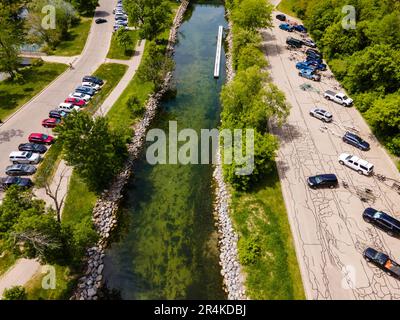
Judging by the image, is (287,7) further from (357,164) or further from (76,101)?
(76,101)

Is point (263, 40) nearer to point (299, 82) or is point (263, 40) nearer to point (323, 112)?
point (299, 82)

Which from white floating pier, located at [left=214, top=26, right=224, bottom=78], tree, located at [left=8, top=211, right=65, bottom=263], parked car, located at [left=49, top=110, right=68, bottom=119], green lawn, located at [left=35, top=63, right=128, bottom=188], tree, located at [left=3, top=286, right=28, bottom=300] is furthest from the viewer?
white floating pier, located at [left=214, top=26, right=224, bottom=78]

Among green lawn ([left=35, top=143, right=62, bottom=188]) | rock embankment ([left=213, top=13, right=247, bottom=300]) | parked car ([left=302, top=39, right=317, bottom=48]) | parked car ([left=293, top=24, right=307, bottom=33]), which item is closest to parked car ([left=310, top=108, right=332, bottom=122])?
rock embankment ([left=213, top=13, right=247, bottom=300])

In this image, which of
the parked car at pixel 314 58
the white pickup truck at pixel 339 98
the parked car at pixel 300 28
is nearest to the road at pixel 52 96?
the parked car at pixel 314 58

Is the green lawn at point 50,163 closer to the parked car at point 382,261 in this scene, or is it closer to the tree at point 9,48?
the tree at point 9,48

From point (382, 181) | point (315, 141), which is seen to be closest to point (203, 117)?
point (315, 141)
